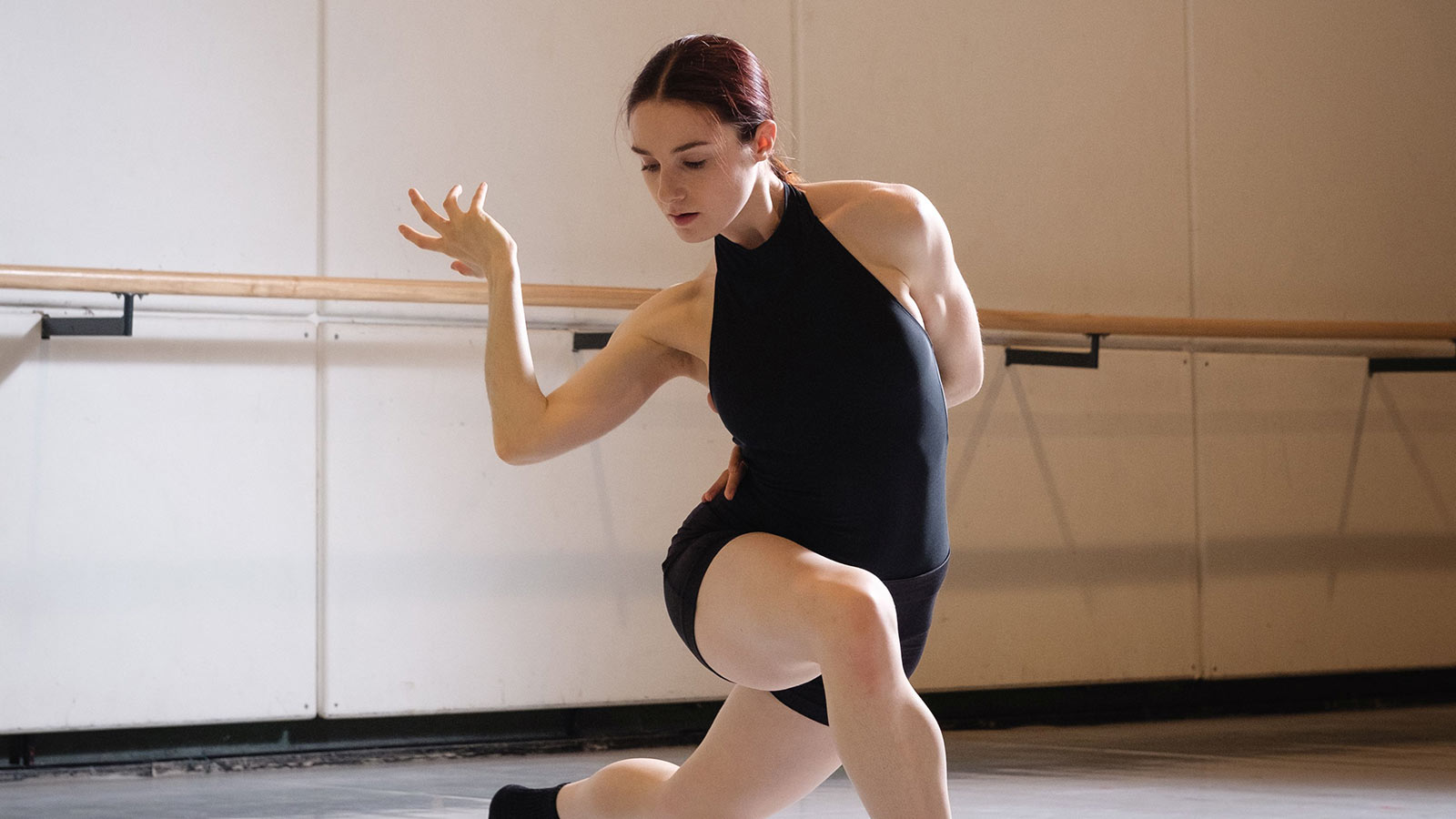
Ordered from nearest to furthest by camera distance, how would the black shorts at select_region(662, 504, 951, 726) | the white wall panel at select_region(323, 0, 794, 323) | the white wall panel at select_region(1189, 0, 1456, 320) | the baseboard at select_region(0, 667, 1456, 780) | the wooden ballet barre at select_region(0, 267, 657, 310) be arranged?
the black shorts at select_region(662, 504, 951, 726), the wooden ballet barre at select_region(0, 267, 657, 310), the baseboard at select_region(0, 667, 1456, 780), the white wall panel at select_region(323, 0, 794, 323), the white wall panel at select_region(1189, 0, 1456, 320)

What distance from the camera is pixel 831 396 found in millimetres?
1444

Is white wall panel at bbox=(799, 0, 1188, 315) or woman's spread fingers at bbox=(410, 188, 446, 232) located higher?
white wall panel at bbox=(799, 0, 1188, 315)

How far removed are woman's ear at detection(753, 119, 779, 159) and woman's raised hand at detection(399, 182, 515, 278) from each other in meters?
0.31

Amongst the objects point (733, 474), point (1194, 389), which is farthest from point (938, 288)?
point (1194, 389)

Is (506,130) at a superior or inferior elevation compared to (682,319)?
superior

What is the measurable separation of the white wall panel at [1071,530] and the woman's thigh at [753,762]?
2152 mm

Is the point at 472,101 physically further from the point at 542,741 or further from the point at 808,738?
the point at 808,738

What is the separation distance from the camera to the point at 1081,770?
289 cm

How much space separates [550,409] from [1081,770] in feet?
5.75

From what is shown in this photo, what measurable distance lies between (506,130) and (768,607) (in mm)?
2316

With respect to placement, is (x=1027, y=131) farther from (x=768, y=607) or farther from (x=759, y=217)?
(x=768, y=607)

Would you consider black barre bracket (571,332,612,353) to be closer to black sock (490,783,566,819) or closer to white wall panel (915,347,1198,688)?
white wall panel (915,347,1198,688)

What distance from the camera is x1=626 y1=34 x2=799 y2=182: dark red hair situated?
142 centimetres

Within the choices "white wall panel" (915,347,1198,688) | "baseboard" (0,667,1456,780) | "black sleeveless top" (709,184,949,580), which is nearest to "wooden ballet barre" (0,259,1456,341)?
"white wall panel" (915,347,1198,688)
